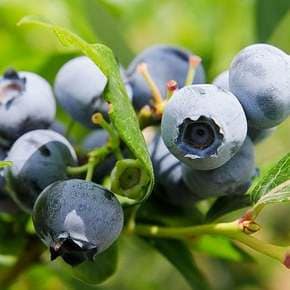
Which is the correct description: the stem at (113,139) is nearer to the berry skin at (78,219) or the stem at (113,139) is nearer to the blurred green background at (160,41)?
the berry skin at (78,219)

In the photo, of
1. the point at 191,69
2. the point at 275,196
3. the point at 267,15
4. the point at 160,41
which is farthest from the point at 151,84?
the point at 160,41


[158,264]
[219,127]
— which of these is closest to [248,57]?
[219,127]

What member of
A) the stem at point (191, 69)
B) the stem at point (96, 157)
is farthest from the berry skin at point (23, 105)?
the stem at point (191, 69)

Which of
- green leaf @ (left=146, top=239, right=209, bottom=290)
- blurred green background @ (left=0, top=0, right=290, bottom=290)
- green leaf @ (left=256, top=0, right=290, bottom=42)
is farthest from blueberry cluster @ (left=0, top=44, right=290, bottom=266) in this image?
green leaf @ (left=256, top=0, right=290, bottom=42)

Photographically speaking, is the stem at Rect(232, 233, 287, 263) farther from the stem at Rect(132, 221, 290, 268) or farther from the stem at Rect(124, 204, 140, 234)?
the stem at Rect(124, 204, 140, 234)

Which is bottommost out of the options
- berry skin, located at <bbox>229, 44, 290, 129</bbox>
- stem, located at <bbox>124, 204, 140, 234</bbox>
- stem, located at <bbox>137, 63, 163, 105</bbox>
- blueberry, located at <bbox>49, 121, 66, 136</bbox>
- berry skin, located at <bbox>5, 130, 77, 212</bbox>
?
stem, located at <bbox>124, 204, 140, 234</bbox>

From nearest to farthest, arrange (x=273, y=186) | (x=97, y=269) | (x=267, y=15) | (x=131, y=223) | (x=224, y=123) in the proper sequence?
(x=224, y=123) < (x=273, y=186) < (x=97, y=269) < (x=131, y=223) < (x=267, y=15)

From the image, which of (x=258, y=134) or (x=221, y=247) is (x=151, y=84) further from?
(x=221, y=247)
